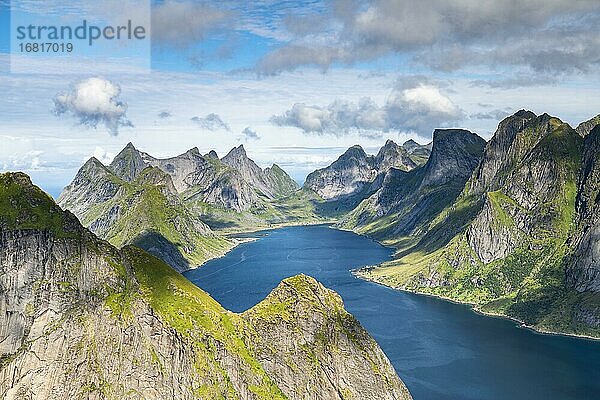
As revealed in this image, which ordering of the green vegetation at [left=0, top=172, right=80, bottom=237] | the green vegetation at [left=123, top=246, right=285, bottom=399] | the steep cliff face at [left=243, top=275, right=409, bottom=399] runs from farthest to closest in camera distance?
the green vegetation at [left=0, top=172, right=80, bottom=237], the steep cliff face at [left=243, top=275, right=409, bottom=399], the green vegetation at [left=123, top=246, right=285, bottom=399]

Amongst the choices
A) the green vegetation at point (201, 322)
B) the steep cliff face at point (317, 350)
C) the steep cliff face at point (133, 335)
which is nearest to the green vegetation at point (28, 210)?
the steep cliff face at point (133, 335)

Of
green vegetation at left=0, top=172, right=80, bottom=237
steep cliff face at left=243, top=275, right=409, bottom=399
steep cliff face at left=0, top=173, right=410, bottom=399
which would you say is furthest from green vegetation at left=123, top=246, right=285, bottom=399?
green vegetation at left=0, top=172, right=80, bottom=237

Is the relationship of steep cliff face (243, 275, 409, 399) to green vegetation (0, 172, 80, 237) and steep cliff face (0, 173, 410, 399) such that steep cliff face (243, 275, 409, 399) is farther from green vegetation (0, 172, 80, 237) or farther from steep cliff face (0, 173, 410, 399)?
green vegetation (0, 172, 80, 237)

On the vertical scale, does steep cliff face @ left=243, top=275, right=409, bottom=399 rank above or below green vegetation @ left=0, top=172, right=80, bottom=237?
below

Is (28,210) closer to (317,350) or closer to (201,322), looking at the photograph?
(201,322)

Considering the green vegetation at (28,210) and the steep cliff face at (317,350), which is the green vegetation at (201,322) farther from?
the green vegetation at (28,210)

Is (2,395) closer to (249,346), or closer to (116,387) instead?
(116,387)

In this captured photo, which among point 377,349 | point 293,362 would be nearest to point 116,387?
point 293,362

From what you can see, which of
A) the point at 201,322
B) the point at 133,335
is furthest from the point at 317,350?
the point at 133,335
